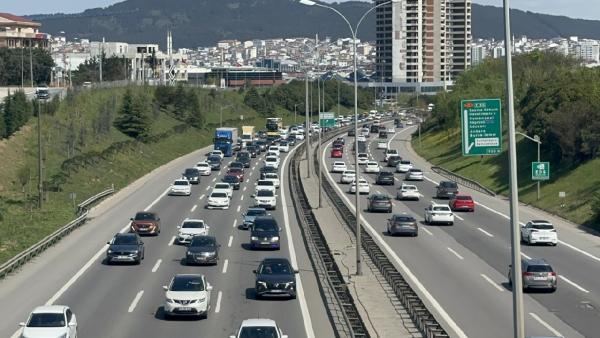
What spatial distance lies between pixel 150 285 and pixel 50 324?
1117 centimetres

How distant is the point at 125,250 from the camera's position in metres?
44.4

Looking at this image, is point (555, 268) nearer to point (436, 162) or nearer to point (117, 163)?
point (117, 163)

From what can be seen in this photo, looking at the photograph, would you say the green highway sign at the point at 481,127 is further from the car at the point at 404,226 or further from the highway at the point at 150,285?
the car at the point at 404,226

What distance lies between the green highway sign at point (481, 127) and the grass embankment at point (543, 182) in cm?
1659

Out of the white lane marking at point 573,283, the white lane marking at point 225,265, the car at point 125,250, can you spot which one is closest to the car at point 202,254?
the white lane marking at point 225,265

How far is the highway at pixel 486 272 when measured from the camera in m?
32.6

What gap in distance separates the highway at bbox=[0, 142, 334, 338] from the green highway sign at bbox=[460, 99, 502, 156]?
770 cm

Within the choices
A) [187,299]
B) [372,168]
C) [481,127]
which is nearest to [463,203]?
[481,127]

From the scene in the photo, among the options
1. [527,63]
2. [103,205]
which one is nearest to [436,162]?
[527,63]

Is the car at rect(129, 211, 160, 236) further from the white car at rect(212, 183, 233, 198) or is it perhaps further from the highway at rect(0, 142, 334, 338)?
the white car at rect(212, 183, 233, 198)

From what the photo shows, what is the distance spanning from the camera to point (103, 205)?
6825 centimetres

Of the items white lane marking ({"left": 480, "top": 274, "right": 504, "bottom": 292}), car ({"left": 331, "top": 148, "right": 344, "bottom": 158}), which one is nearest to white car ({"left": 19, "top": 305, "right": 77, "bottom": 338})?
white lane marking ({"left": 480, "top": 274, "right": 504, "bottom": 292})

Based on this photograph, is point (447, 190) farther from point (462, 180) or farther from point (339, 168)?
point (339, 168)

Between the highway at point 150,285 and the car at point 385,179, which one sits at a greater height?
the car at point 385,179
